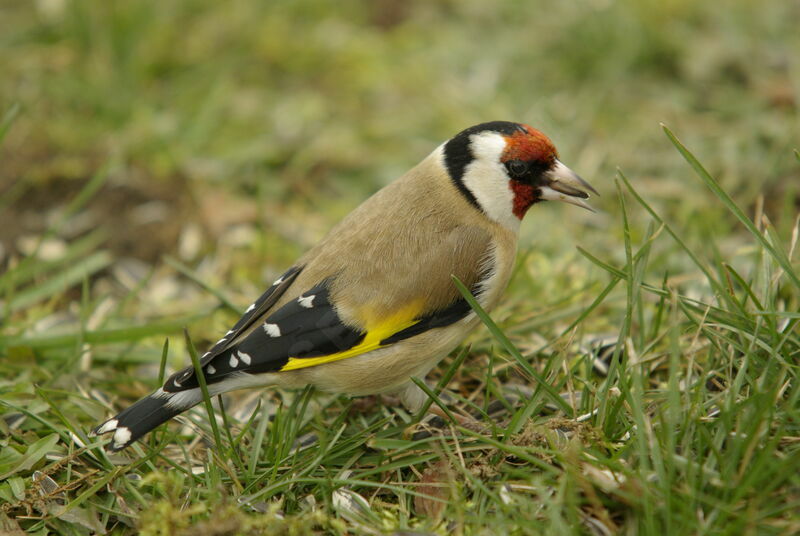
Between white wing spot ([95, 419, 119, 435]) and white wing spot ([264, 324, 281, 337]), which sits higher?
white wing spot ([264, 324, 281, 337])

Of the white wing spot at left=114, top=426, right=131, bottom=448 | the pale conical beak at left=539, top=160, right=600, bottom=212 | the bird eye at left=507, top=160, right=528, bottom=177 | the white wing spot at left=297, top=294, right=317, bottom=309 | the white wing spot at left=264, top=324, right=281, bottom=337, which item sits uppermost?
the bird eye at left=507, top=160, right=528, bottom=177

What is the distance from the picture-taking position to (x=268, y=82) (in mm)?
6695

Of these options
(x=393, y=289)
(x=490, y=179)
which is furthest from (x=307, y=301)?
(x=490, y=179)

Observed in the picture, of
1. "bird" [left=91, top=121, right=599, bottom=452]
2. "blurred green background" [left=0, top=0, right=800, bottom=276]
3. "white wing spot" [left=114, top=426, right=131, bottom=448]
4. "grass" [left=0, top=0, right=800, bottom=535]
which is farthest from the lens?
"blurred green background" [left=0, top=0, right=800, bottom=276]

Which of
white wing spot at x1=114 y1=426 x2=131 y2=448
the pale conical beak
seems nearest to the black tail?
white wing spot at x1=114 y1=426 x2=131 y2=448

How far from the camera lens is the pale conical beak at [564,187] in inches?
144

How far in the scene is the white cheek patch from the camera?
12.0 feet

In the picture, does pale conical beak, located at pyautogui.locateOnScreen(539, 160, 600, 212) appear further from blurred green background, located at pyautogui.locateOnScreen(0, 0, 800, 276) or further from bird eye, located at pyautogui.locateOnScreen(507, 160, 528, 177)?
blurred green background, located at pyautogui.locateOnScreen(0, 0, 800, 276)

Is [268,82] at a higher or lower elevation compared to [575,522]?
higher

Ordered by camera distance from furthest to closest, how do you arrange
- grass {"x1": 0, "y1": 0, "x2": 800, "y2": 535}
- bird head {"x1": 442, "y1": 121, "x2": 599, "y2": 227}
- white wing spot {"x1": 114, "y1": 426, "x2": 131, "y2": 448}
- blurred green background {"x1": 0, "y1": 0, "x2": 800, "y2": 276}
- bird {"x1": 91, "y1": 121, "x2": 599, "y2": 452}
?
blurred green background {"x1": 0, "y1": 0, "x2": 800, "y2": 276}, bird head {"x1": 442, "y1": 121, "x2": 599, "y2": 227}, bird {"x1": 91, "y1": 121, "x2": 599, "y2": 452}, white wing spot {"x1": 114, "y1": 426, "x2": 131, "y2": 448}, grass {"x1": 0, "y1": 0, "x2": 800, "y2": 535}

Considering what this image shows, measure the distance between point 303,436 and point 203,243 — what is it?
6.76 feet

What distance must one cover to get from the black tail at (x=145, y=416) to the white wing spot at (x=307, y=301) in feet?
1.77

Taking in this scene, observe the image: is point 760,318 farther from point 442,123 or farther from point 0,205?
point 0,205

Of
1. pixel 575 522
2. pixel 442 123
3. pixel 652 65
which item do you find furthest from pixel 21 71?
pixel 575 522
